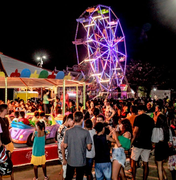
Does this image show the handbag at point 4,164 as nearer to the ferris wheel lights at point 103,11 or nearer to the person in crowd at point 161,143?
the person in crowd at point 161,143

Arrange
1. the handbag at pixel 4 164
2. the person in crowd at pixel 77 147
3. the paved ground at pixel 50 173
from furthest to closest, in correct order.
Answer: the paved ground at pixel 50 173 → the handbag at pixel 4 164 → the person in crowd at pixel 77 147

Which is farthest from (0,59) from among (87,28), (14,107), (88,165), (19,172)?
(87,28)

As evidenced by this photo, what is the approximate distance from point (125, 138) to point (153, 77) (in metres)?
36.4

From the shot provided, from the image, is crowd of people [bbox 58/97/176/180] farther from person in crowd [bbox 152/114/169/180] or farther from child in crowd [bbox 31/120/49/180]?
child in crowd [bbox 31/120/49/180]

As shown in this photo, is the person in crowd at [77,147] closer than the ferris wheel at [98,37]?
Yes

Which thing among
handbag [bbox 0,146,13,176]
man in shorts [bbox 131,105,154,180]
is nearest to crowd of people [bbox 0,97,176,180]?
man in shorts [bbox 131,105,154,180]

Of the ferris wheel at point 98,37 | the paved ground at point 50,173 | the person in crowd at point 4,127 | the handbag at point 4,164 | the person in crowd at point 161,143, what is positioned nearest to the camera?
the handbag at point 4,164

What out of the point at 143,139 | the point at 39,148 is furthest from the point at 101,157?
the point at 39,148

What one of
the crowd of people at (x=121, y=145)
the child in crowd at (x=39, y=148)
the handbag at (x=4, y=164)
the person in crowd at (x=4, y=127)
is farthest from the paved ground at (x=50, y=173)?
the handbag at (x=4, y=164)

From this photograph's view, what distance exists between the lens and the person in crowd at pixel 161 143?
15.0 feet

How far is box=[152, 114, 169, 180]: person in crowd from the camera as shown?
15.0ft

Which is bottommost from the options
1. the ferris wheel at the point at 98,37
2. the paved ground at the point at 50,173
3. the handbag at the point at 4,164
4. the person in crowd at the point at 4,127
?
the paved ground at the point at 50,173

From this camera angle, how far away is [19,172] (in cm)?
553

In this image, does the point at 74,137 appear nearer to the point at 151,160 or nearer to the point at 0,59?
the point at 151,160
